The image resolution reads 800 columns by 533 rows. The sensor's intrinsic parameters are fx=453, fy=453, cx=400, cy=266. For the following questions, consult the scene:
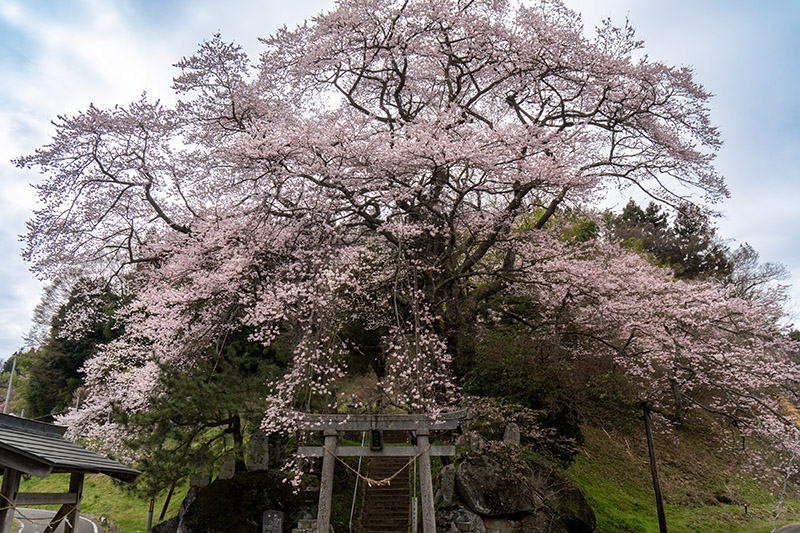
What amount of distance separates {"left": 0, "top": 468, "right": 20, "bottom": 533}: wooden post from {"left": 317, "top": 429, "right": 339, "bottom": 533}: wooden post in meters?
3.86

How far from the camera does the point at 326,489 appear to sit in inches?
287

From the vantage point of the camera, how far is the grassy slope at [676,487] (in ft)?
34.8

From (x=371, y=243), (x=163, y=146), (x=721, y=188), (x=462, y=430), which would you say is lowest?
(x=462, y=430)

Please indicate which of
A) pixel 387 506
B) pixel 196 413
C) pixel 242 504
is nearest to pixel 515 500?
pixel 387 506

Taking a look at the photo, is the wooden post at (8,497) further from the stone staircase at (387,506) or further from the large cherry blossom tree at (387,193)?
the stone staircase at (387,506)

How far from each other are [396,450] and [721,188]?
9187 millimetres

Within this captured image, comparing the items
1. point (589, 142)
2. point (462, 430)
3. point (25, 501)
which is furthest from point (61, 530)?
point (589, 142)

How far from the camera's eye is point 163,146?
1080 cm

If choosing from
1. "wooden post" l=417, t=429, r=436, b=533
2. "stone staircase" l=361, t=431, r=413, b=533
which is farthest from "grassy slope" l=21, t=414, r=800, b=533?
"wooden post" l=417, t=429, r=436, b=533

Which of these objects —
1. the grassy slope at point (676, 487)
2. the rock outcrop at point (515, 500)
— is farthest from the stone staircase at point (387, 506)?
the grassy slope at point (676, 487)

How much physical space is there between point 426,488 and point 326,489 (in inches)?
63.9

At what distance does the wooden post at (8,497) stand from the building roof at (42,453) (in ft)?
0.80

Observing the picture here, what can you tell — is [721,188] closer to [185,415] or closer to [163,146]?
[185,415]

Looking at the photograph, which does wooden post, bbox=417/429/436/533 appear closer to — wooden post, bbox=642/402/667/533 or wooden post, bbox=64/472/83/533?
wooden post, bbox=64/472/83/533
